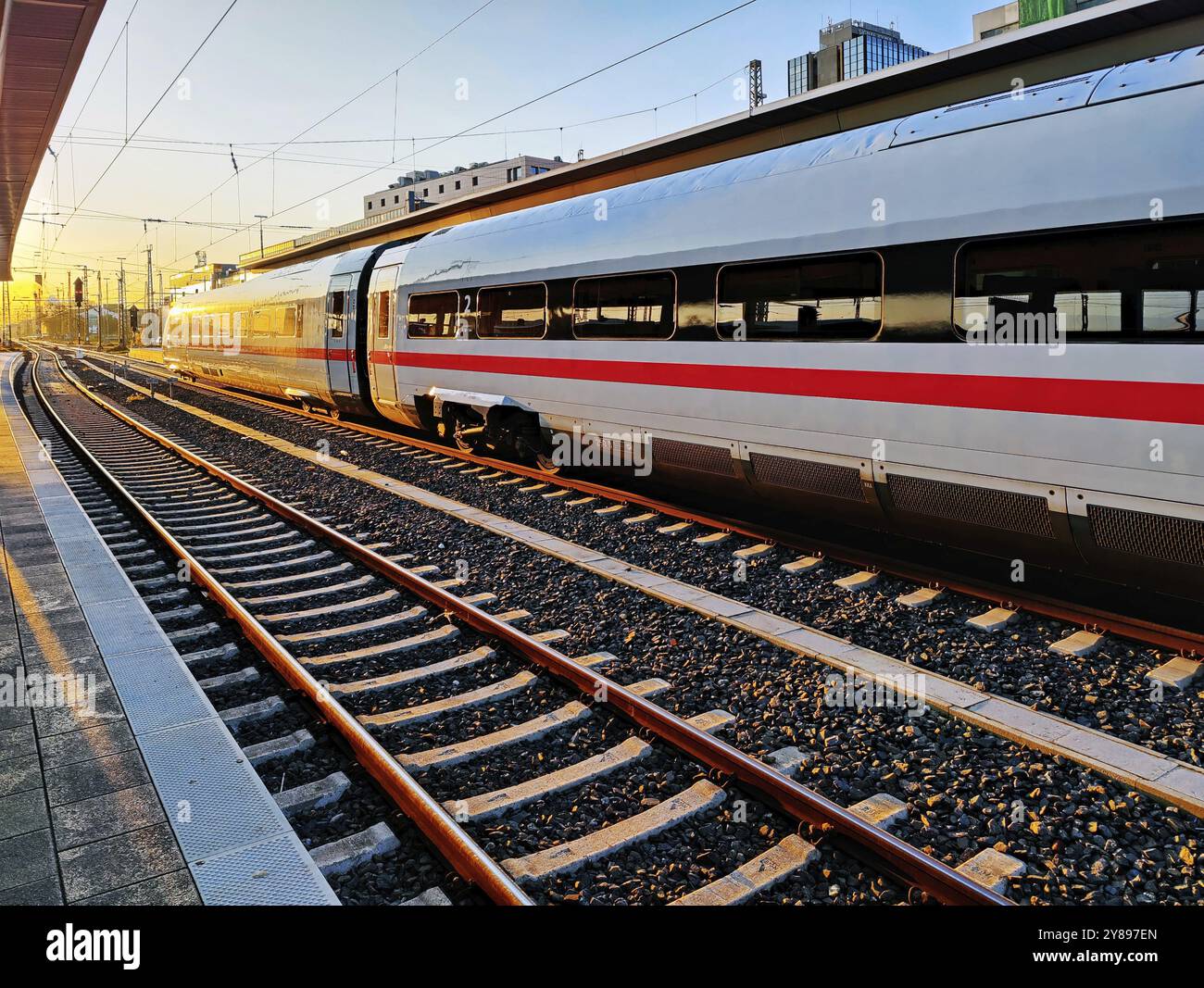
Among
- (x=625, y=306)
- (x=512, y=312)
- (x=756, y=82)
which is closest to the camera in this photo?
(x=625, y=306)

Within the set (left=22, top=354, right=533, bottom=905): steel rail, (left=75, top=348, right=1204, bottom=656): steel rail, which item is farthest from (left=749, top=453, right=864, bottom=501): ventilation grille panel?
(left=22, top=354, right=533, bottom=905): steel rail

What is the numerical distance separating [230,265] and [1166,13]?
311 ft

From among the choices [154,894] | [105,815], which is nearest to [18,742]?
[105,815]

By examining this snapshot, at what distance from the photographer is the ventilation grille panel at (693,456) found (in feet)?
26.9

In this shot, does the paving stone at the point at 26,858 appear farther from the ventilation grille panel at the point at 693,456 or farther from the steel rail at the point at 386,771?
the ventilation grille panel at the point at 693,456

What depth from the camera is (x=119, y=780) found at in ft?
12.8

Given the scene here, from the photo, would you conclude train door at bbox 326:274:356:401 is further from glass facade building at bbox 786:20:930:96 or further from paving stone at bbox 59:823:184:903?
glass facade building at bbox 786:20:930:96

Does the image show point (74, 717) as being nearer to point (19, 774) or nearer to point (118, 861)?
point (19, 774)

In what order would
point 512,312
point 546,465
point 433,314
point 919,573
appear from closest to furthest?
point 919,573 < point 512,312 < point 546,465 < point 433,314

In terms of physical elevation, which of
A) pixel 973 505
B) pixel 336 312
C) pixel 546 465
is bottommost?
pixel 973 505

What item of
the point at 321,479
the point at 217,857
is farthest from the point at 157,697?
the point at 321,479

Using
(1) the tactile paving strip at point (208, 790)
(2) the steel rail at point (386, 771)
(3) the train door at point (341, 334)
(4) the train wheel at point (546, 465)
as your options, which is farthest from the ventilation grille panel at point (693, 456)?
(3) the train door at point (341, 334)

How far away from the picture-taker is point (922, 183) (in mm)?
6273

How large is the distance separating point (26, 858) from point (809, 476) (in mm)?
5908
